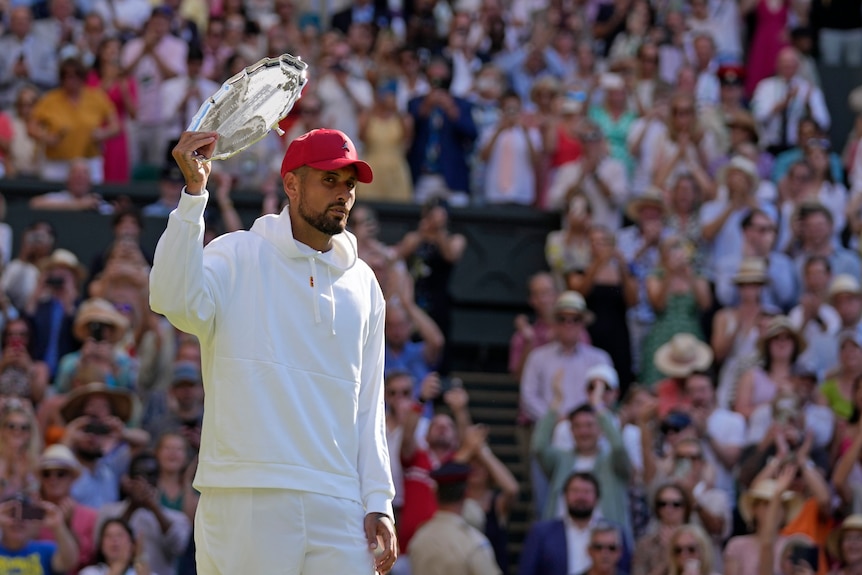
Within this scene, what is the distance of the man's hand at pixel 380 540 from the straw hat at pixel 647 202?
30.4ft

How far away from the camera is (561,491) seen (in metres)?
11.8

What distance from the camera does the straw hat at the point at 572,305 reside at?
13633mm

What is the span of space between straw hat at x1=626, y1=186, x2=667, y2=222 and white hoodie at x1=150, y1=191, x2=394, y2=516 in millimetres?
9007

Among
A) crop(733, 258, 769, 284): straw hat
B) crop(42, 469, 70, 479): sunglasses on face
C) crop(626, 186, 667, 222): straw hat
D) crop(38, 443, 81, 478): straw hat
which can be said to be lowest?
crop(42, 469, 70, 479): sunglasses on face

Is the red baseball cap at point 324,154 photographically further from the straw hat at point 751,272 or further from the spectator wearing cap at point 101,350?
the straw hat at point 751,272

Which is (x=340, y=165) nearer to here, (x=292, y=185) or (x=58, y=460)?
(x=292, y=185)

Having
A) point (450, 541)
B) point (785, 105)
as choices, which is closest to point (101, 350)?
point (450, 541)

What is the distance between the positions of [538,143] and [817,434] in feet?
16.1

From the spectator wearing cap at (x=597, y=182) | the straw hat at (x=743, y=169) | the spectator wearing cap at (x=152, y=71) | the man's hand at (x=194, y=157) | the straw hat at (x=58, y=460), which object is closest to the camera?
the man's hand at (x=194, y=157)

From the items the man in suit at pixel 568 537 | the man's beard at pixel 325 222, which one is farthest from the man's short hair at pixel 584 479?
the man's beard at pixel 325 222

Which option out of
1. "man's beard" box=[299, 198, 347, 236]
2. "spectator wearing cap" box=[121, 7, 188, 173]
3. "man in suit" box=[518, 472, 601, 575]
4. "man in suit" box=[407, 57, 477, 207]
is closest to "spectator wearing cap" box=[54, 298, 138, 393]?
"man in suit" box=[518, 472, 601, 575]

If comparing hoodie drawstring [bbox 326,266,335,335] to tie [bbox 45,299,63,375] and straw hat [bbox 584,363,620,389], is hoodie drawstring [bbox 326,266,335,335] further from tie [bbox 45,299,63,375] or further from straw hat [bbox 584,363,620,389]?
tie [bbox 45,299,63,375]

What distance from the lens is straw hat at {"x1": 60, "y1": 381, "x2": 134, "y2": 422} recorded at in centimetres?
1209

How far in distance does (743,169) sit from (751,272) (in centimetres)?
135
